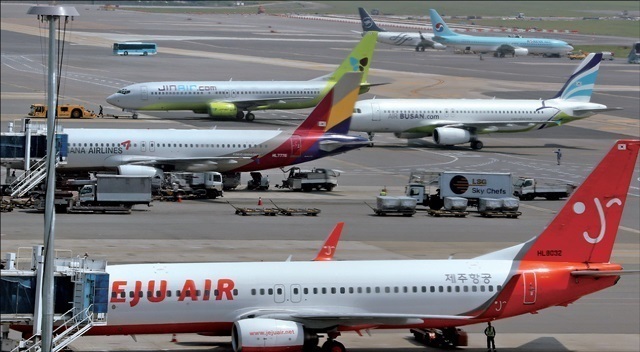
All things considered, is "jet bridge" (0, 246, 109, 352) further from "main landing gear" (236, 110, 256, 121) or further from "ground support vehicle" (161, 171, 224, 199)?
"main landing gear" (236, 110, 256, 121)

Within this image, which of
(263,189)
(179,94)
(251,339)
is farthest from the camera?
(179,94)

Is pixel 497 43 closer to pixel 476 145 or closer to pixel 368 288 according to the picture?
pixel 476 145

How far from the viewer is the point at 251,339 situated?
129ft

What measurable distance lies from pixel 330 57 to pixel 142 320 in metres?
148

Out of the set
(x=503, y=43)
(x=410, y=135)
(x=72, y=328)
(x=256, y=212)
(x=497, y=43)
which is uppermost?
(x=497, y=43)

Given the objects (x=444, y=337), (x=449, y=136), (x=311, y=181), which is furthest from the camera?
(x=449, y=136)

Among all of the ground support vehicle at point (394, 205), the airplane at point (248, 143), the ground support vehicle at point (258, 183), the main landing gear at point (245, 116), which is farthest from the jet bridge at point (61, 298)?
the main landing gear at point (245, 116)

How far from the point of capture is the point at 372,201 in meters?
80.4

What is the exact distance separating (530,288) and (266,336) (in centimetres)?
913

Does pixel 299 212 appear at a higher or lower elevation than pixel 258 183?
lower

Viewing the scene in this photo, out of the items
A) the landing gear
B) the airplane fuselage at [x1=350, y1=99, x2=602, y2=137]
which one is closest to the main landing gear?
the airplane fuselage at [x1=350, y1=99, x2=602, y2=137]

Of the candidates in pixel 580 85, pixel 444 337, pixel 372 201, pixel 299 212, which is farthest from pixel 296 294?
pixel 580 85

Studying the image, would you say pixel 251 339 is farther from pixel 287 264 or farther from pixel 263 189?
pixel 263 189

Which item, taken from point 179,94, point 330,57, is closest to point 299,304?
point 179,94
